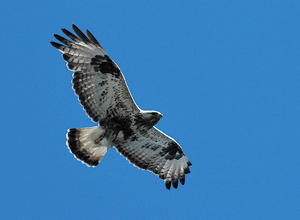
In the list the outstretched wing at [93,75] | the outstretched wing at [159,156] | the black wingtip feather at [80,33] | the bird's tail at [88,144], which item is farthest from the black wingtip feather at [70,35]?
the outstretched wing at [159,156]

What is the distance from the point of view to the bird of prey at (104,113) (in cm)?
1160

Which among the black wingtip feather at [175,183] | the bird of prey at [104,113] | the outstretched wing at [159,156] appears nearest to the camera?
the bird of prey at [104,113]

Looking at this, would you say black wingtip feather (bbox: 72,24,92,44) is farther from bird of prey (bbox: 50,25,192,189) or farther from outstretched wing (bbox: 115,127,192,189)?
outstretched wing (bbox: 115,127,192,189)

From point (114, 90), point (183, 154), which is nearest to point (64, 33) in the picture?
point (114, 90)

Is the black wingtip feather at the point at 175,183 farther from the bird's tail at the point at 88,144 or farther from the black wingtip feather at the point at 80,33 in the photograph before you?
the black wingtip feather at the point at 80,33

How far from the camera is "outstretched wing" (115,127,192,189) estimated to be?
12.9 meters

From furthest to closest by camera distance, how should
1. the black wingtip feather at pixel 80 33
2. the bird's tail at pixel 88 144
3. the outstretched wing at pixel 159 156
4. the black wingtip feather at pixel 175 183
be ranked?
1. the black wingtip feather at pixel 175 183
2. the outstretched wing at pixel 159 156
3. the bird's tail at pixel 88 144
4. the black wingtip feather at pixel 80 33

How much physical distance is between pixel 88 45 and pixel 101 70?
2.05 feet

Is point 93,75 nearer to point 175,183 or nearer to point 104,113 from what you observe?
point 104,113

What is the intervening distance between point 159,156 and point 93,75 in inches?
113

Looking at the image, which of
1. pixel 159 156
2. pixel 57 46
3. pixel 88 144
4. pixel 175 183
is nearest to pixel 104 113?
pixel 88 144

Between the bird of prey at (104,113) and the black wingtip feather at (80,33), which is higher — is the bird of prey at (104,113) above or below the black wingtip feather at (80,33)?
below

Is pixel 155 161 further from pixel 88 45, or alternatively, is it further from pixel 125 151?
pixel 88 45

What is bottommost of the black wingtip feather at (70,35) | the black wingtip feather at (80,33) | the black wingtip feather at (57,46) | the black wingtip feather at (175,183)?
the black wingtip feather at (175,183)
